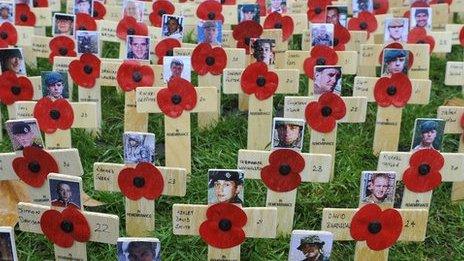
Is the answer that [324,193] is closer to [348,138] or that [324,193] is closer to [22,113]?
[348,138]

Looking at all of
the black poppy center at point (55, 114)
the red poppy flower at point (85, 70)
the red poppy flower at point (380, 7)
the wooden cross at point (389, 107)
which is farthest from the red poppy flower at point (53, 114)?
the red poppy flower at point (380, 7)

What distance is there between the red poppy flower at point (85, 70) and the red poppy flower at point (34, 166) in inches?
31.0

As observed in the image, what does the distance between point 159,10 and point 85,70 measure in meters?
0.84

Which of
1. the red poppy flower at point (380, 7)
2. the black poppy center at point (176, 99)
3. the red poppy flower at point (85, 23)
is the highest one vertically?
the red poppy flower at point (380, 7)

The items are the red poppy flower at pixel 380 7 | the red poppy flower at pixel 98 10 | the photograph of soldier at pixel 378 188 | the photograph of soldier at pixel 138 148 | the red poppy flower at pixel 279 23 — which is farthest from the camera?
the red poppy flower at pixel 380 7

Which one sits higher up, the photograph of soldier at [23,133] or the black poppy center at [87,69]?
the black poppy center at [87,69]

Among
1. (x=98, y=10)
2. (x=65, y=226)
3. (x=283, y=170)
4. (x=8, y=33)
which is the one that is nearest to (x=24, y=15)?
(x=8, y=33)

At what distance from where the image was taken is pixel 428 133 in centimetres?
258

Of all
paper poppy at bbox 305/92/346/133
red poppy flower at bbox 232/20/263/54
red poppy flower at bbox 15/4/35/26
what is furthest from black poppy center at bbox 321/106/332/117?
red poppy flower at bbox 15/4/35/26

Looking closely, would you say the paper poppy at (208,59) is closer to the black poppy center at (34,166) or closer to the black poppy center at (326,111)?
the black poppy center at (326,111)

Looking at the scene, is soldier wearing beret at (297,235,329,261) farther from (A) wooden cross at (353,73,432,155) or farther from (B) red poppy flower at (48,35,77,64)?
(B) red poppy flower at (48,35,77,64)

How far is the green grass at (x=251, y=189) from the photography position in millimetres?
2678

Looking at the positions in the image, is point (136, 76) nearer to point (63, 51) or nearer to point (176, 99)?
point (176, 99)

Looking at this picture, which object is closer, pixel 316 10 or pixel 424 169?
pixel 424 169
